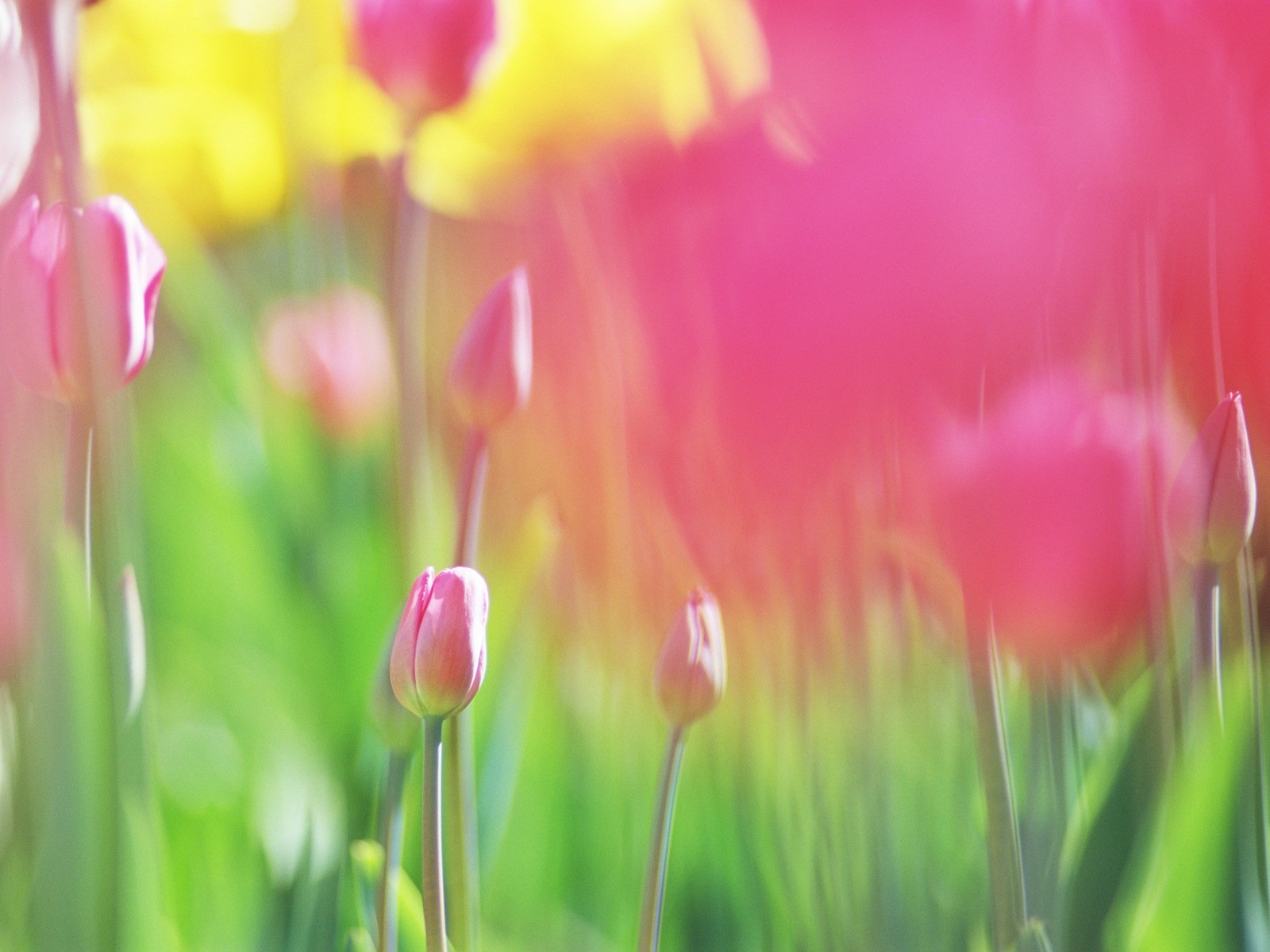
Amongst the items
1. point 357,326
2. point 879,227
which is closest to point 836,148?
point 879,227

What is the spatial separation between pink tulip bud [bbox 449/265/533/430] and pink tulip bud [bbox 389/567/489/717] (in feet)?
0.15

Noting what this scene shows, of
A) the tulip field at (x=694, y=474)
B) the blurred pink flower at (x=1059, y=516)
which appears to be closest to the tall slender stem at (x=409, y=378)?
the tulip field at (x=694, y=474)

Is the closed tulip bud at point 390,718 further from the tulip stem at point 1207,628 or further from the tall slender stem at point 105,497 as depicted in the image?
the tulip stem at point 1207,628

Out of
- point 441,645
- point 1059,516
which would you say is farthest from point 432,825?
point 1059,516

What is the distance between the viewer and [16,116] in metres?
0.21

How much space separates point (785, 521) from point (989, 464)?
2.2 inches

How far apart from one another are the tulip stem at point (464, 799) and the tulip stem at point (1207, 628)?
0.47ft

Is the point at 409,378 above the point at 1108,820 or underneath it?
above

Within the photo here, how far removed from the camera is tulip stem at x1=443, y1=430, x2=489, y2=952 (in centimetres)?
21

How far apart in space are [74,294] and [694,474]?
0.44 feet

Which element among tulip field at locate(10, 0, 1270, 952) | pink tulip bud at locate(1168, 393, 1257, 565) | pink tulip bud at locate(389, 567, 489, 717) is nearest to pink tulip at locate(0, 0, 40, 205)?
tulip field at locate(10, 0, 1270, 952)

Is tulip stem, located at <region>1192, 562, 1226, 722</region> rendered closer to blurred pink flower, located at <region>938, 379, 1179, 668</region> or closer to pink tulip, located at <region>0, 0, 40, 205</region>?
blurred pink flower, located at <region>938, 379, 1179, 668</region>

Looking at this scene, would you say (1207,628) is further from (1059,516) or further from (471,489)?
(471,489)

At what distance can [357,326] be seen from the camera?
28 cm
